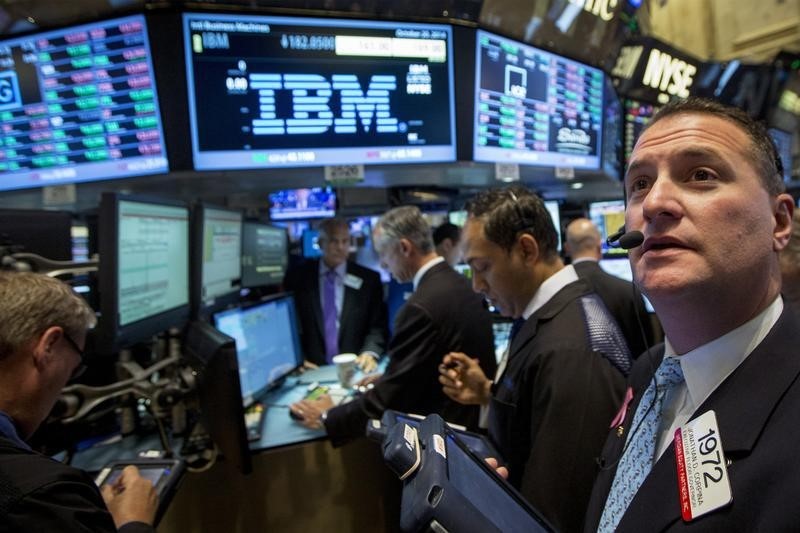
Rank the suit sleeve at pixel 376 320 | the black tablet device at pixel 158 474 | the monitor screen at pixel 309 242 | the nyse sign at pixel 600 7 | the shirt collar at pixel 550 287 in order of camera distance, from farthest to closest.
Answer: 1. the monitor screen at pixel 309 242
2. the suit sleeve at pixel 376 320
3. the nyse sign at pixel 600 7
4. the shirt collar at pixel 550 287
5. the black tablet device at pixel 158 474

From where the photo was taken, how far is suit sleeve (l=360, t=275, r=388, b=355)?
9.75ft

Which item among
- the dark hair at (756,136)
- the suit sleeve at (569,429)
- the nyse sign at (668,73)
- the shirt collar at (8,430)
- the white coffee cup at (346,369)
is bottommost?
the white coffee cup at (346,369)

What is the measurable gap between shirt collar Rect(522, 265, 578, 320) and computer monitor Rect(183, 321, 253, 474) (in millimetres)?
943

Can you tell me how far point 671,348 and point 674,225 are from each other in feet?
1.02

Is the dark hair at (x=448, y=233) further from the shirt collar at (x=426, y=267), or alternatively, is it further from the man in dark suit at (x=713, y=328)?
the man in dark suit at (x=713, y=328)

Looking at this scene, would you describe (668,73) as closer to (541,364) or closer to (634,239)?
(541,364)

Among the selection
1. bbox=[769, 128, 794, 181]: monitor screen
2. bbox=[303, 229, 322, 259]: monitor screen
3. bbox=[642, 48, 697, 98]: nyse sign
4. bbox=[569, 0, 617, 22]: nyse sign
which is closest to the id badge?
bbox=[569, 0, 617, 22]: nyse sign

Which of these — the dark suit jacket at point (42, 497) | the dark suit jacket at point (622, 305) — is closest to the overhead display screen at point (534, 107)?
the dark suit jacket at point (622, 305)

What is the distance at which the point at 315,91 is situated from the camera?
76.1 inches

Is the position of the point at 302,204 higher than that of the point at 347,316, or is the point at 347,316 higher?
Answer: the point at 302,204

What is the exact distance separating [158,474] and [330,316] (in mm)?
1835

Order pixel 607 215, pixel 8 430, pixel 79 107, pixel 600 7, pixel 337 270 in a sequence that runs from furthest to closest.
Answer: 1. pixel 607 215
2. pixel 337 270
3. pixel 600 7
4. pixel 79 107
5. pixel 8 430

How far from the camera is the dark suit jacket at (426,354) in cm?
178

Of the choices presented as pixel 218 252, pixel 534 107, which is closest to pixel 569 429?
pixel 218 252
